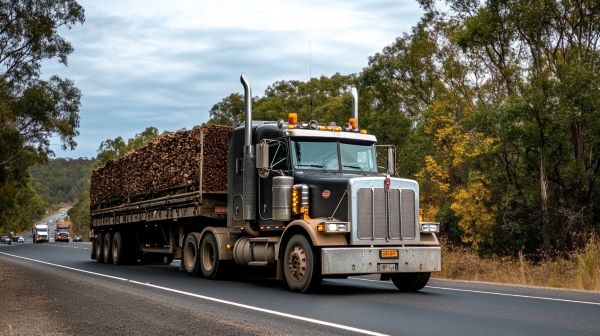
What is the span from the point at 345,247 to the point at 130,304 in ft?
12.2

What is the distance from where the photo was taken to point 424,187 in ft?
138

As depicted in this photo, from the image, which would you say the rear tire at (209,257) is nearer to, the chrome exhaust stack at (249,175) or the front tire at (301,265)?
the chrome exhaust stack at (249,175)

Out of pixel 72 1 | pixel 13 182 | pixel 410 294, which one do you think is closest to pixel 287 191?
pixel 410 294

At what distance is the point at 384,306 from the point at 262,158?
4.37m

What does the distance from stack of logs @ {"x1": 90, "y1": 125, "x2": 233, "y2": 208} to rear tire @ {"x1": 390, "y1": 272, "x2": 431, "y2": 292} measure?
4.89 m

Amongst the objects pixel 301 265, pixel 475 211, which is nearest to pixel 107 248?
pixel 301 265

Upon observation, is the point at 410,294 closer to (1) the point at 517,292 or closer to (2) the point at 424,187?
(1) the point at 517,292

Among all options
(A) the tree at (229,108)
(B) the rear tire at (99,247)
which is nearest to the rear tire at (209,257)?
(B) the rear tire at (99,247)

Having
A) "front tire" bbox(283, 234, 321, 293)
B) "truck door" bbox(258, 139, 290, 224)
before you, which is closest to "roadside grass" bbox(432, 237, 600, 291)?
"front tire" bbox(283, 234, 321, 293)

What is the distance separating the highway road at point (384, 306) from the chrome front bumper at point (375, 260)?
450 millimetres

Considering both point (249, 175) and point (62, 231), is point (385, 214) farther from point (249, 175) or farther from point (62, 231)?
point (62, 231)

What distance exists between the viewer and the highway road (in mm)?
8453

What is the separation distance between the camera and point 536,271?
62.4 ft

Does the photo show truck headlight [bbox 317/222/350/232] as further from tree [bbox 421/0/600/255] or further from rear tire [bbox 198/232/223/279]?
tree [bbox 421/0/600/255]
